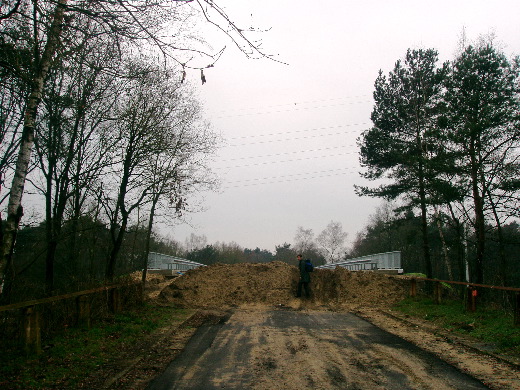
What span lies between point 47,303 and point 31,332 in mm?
1641

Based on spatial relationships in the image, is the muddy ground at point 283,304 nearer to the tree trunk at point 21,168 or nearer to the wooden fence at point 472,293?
the wooden fence at point 472,293

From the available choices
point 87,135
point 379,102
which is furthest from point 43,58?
point 379,102

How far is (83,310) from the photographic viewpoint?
32.7 ft

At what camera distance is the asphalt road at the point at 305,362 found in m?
6.09

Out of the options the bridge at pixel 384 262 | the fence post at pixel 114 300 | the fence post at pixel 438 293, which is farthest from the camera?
the bridge at pixel 384 262

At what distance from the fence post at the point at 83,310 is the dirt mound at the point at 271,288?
8.11 m

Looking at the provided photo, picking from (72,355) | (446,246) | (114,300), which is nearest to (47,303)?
(72,355)

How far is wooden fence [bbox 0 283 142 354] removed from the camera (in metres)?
7.20

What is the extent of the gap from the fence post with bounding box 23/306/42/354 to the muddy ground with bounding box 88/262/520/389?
5.00ft

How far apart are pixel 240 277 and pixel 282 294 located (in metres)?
2.79

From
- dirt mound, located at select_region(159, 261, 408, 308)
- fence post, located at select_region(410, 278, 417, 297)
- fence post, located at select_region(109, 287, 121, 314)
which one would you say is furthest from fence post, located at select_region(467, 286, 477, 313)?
fence post, located at select_region(109, 287, 121, 314)

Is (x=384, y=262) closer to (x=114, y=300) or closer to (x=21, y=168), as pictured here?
(x=114, y=300)

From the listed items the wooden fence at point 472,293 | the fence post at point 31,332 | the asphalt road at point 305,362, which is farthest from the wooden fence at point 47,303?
the wooden fence at point 472,293

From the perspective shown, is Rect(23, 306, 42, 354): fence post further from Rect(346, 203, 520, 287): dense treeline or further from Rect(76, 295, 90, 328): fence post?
Rect(346, 203, 520, 287): dense treeline
